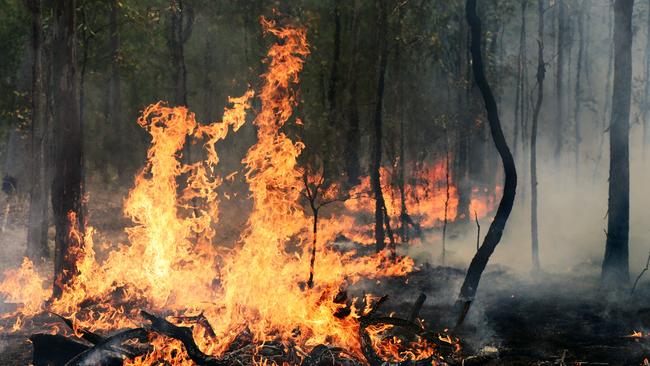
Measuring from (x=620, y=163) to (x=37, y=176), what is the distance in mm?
17785

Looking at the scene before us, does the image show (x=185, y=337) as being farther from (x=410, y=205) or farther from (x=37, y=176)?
(x=410, y=205)

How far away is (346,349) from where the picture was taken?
1068cm

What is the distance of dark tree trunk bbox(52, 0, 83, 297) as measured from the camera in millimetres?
15373

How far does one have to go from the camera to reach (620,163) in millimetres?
17828

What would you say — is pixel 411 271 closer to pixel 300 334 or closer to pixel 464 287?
pixel 464 287

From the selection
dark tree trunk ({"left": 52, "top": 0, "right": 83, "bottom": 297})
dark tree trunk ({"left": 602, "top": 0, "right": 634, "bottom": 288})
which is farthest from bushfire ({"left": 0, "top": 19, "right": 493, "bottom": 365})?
dark tree trunk ({"left": 602, "top": 0, "right": 634, "bottom": 288})

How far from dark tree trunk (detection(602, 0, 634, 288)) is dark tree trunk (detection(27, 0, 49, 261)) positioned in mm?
17010

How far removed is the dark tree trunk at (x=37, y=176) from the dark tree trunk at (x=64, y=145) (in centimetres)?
432

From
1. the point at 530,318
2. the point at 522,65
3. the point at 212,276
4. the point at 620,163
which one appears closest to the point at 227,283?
the point at 212,276

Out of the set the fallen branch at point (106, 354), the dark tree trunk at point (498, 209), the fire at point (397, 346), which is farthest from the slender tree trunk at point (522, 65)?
the fallen branch at point (106, 354)

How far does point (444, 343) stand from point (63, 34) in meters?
11.5

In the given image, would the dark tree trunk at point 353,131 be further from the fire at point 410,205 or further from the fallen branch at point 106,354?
the fallen branch at point 106,354

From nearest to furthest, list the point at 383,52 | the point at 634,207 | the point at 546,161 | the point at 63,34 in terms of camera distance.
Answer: the point at 63,34
the point at 383,52
the point at 634,207
the point at 546,161

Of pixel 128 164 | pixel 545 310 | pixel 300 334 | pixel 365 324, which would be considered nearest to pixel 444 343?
pixel 365 324
